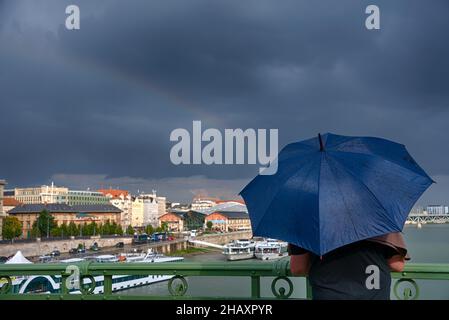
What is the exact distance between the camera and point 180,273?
3633mm

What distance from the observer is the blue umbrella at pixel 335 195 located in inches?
92.5

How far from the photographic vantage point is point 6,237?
68438 millimetres

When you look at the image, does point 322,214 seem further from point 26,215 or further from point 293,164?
point 26,215

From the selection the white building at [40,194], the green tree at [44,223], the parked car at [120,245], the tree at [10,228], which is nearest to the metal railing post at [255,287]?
the parked car at [120,245]

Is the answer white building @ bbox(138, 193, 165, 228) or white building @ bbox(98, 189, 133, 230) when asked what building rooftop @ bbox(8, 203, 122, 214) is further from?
white building @ bbox(138, 193, 165, 228)

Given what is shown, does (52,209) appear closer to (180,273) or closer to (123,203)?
(123,203)

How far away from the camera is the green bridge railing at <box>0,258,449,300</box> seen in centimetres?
334

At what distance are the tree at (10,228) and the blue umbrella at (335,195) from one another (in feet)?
236

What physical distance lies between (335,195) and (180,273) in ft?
5.44

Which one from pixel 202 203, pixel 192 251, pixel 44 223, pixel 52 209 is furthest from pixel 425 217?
pixel 52 209

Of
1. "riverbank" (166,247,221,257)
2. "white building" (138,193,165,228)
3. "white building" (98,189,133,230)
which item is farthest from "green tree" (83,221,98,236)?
"white building" (138,193,165,228)
